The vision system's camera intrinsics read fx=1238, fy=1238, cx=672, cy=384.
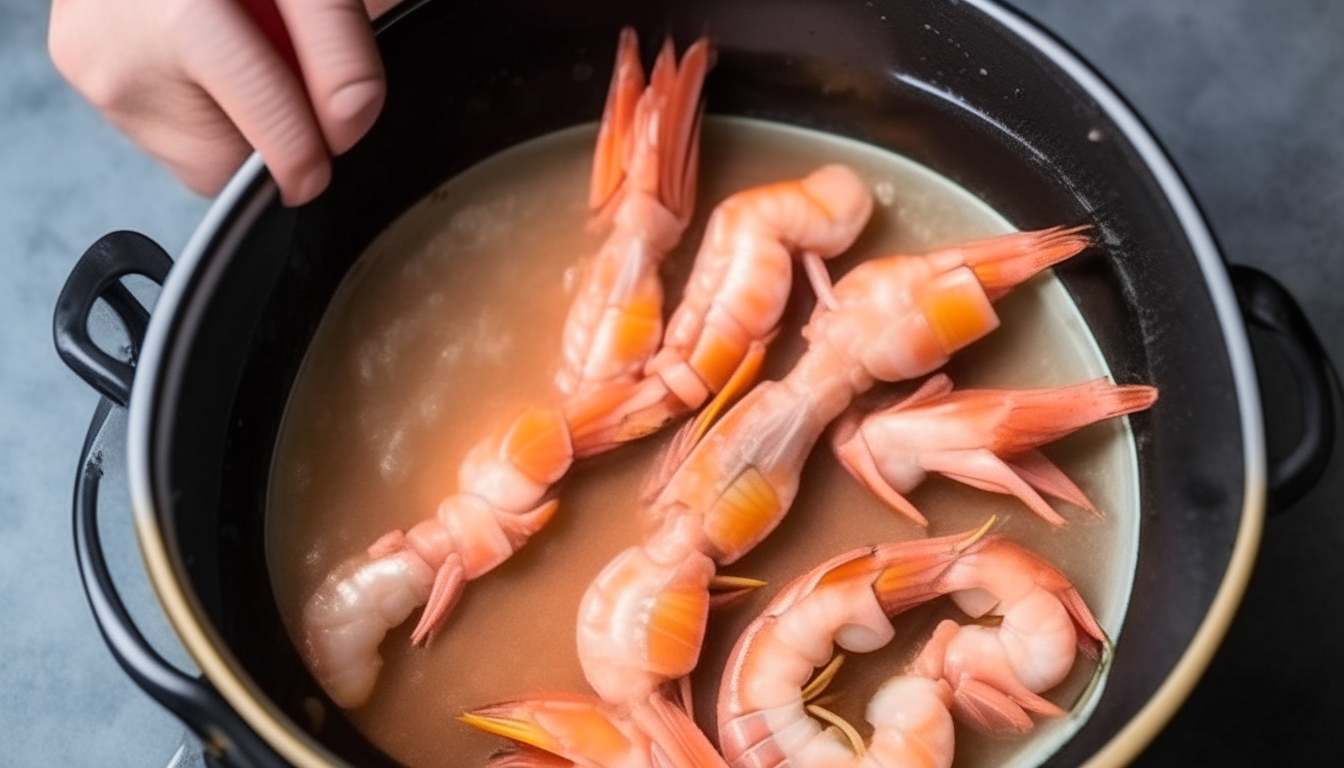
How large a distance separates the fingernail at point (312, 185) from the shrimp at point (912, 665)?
40 centimetres

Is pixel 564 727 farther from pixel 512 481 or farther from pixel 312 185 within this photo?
pixel 312 185

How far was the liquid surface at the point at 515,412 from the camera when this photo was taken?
0.80 metres

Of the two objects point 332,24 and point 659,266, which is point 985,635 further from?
point 332,24

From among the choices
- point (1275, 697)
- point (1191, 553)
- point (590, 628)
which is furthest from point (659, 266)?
point (1275, 697)

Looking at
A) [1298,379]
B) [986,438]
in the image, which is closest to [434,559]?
[986,438]

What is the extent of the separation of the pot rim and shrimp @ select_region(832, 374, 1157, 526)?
0.10m

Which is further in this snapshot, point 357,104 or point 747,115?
point 747,115

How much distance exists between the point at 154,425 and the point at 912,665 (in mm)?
489

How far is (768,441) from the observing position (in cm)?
82

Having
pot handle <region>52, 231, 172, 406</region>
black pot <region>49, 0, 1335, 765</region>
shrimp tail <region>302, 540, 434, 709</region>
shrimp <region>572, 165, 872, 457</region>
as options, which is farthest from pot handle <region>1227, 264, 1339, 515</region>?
pot handle <region>52, 231, 172, 406</region>

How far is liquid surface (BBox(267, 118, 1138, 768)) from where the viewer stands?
2.63 feet

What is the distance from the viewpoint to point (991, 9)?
32.7 inches

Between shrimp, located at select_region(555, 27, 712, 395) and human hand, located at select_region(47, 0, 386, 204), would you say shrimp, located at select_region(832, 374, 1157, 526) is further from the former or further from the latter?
human hand, located at select_region(47, 0, 386, 204)

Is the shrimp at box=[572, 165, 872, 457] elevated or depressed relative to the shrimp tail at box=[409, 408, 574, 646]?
elevated
